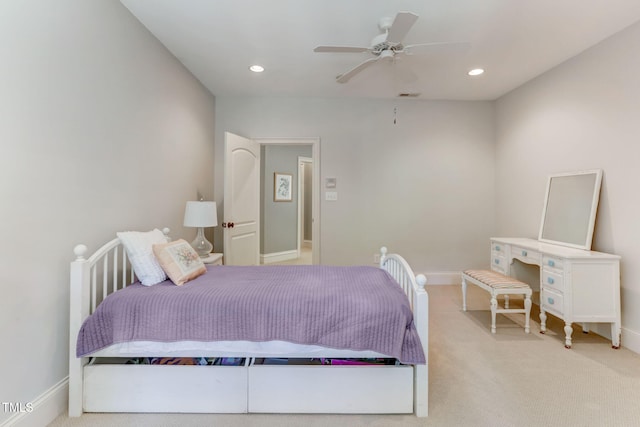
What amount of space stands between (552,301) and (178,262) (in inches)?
120

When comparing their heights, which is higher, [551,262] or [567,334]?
[551,262]

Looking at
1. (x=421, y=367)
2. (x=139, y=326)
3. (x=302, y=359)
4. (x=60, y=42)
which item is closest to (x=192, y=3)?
(x=60, y=42)

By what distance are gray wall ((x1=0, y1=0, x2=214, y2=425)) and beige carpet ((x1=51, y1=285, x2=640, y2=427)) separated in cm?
59

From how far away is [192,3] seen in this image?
84.4 inches

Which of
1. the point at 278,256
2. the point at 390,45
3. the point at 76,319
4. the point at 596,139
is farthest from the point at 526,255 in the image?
the point at 278,256

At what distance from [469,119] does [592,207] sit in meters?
2.00

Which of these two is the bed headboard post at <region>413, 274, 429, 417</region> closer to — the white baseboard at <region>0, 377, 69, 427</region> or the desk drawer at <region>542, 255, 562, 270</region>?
the desk drawer at <region>542, 255, 562, 270</region>

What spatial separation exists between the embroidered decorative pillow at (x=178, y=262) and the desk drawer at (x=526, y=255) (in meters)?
2.96

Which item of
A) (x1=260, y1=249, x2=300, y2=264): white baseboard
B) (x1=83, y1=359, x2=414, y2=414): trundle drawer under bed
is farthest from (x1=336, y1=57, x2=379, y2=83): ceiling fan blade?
(x1=260, y1=249, x2=300, y2=264): white baseboard

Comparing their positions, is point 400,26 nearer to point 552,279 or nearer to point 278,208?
point 552,279

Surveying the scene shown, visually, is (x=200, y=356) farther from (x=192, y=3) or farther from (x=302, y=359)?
(x=192, y=3)

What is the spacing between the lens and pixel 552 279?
2.59 metres

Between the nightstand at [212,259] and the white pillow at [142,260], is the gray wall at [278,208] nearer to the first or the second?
the nightstand at [212,259]

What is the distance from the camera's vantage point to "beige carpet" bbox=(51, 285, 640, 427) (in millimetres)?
1639
